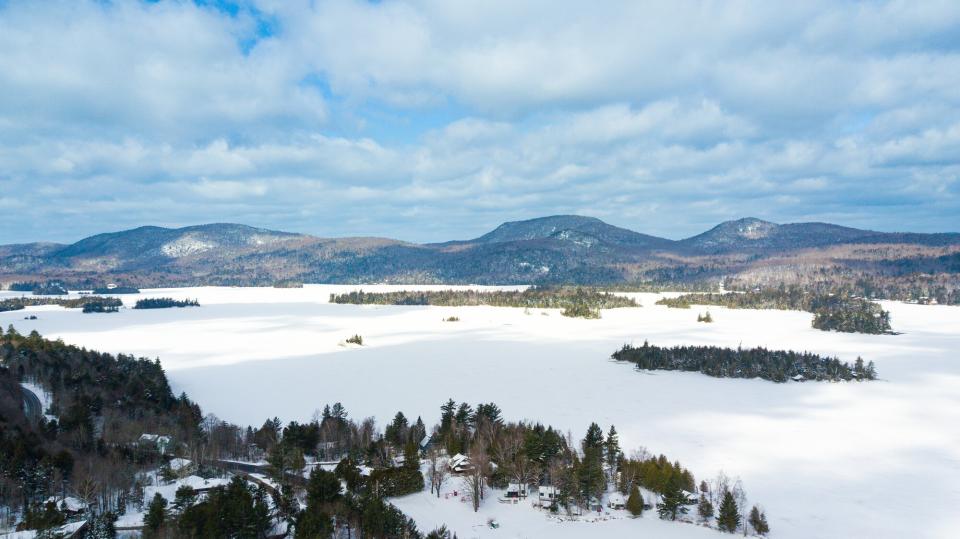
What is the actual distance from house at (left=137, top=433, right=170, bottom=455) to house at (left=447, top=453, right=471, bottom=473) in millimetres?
38608

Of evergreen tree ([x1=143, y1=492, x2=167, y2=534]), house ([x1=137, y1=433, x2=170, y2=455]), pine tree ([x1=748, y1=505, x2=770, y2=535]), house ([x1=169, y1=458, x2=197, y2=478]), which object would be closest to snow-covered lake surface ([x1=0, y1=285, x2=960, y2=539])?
pine tree ([x1=748, y1=505, x2=770, y2=535])

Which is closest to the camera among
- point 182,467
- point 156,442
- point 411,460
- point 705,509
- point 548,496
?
point 705,509

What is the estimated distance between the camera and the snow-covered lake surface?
217 feet

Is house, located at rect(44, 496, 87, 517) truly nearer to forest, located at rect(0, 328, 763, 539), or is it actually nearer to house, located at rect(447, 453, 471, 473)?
forest, located at rect(0, 328, 763, 539)

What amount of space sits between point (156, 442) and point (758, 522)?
7601cm

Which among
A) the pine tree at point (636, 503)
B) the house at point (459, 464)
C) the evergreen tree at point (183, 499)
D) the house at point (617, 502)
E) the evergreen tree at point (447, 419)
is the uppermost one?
the evergreen tree at point (183, 499)

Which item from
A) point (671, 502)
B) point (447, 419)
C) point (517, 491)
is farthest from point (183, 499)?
point (671, 502)

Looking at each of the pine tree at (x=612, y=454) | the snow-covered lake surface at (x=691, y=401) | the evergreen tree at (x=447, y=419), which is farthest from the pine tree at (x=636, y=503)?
the evergreen tree at (x=447, y=419)

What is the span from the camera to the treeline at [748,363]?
454 feet

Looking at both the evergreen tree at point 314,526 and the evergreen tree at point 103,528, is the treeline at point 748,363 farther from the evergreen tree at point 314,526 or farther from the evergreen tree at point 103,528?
the evergreen tree at point 103,528

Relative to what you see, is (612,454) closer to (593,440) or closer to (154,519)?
(593,440)

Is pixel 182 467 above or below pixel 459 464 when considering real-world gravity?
above

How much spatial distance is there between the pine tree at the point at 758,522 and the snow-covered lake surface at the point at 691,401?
1.52 m

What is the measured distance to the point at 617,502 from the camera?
66250mm
